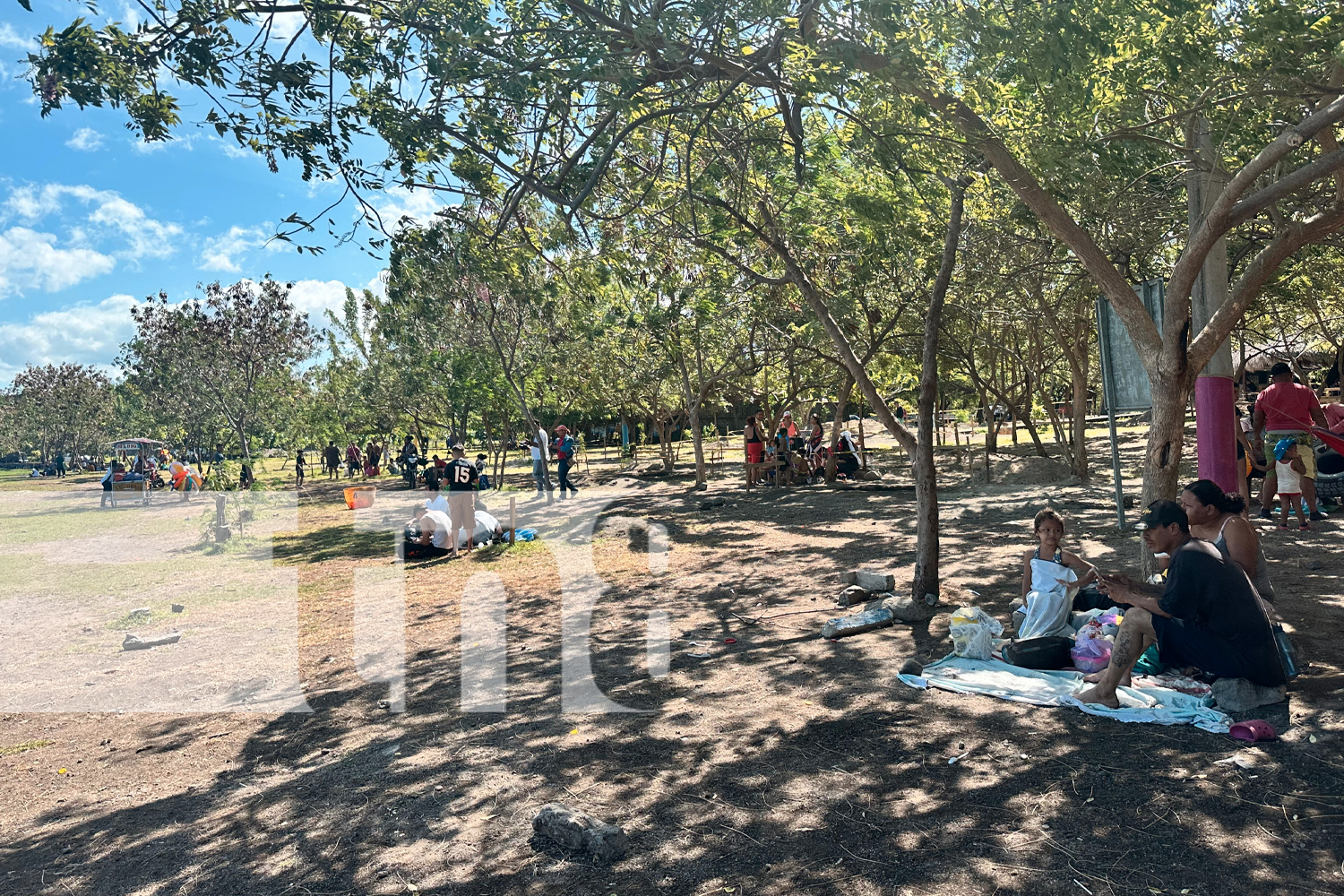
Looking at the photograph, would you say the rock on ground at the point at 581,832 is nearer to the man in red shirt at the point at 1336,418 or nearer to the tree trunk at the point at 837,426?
the man in red shirt at the point at 1336,418

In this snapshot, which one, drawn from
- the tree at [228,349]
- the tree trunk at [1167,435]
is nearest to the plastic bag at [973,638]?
the tree trunk at [1167,435]

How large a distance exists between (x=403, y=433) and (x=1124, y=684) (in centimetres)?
3723

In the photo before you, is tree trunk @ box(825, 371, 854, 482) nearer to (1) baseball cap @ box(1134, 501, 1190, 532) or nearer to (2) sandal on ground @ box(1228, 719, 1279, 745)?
(1) baseball cap @ box(1134, 501, 1190, 532)

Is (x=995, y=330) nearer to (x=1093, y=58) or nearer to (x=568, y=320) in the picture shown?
(x=568, y=320)

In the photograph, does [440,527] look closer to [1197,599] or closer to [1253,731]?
[1197,599]

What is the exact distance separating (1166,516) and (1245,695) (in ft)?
3.16

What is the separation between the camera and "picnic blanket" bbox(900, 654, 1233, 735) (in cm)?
454

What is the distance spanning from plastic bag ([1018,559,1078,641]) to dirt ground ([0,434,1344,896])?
770 millimetres

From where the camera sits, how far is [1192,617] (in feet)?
14.7

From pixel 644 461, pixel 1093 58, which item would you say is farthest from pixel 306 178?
pixel 644 461

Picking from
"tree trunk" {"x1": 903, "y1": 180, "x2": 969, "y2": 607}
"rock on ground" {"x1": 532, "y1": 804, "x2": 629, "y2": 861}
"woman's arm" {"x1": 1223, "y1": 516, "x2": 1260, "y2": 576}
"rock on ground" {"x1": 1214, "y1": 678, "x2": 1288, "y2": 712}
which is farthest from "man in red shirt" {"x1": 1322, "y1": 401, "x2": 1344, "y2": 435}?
"rock on ground" {"x1": 532, "y1": 804, "x2": 629, "y2": 861}

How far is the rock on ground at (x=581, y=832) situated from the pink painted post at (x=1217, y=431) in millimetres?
5452

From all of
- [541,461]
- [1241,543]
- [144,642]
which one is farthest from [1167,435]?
[541,461]

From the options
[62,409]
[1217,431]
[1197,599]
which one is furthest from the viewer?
[62,409]
